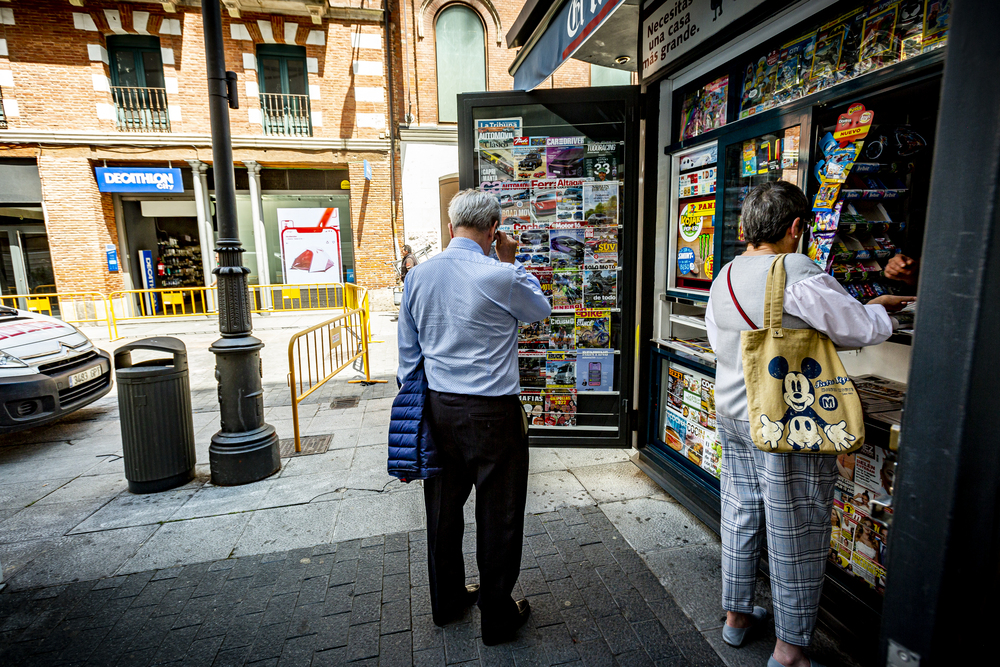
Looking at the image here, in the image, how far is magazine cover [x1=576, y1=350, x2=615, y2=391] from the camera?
4.58 metres

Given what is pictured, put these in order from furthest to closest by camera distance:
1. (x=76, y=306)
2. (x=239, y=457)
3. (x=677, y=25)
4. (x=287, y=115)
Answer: (x=287, y=115)
(x=76, y=306)
(x=239, y=457)
(x=677, y=25)

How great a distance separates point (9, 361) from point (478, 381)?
18.2 feet

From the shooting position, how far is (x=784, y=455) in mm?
2072

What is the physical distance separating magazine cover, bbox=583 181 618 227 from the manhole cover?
340 centimetres

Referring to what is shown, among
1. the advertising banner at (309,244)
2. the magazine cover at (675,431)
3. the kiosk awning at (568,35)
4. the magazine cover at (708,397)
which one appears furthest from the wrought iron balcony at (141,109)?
the magazine cover at (708,397)

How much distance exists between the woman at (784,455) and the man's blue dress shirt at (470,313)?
88 cm

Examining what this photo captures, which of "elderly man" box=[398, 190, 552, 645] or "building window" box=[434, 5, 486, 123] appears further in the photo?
"building window" box=[434, 5, 486, 123]

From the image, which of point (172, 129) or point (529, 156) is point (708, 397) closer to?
point (529, 156)

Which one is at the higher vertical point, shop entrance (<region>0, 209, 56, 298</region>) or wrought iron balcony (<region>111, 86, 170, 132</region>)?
wrought iron balcony (<region>111, 86, 170, 132</region>)

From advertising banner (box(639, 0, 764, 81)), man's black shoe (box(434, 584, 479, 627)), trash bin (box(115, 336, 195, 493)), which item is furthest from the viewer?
trash bin (box(115, 336, 195, 493))

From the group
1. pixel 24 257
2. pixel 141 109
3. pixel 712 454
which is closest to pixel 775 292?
pixel 712 454

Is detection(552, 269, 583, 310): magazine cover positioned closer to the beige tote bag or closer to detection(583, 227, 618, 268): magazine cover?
detection(583, 227, 618, 268): magazine cover

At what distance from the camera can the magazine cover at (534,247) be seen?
4488 millimetres

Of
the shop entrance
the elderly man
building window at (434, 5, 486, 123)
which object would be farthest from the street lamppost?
the shop entrance
